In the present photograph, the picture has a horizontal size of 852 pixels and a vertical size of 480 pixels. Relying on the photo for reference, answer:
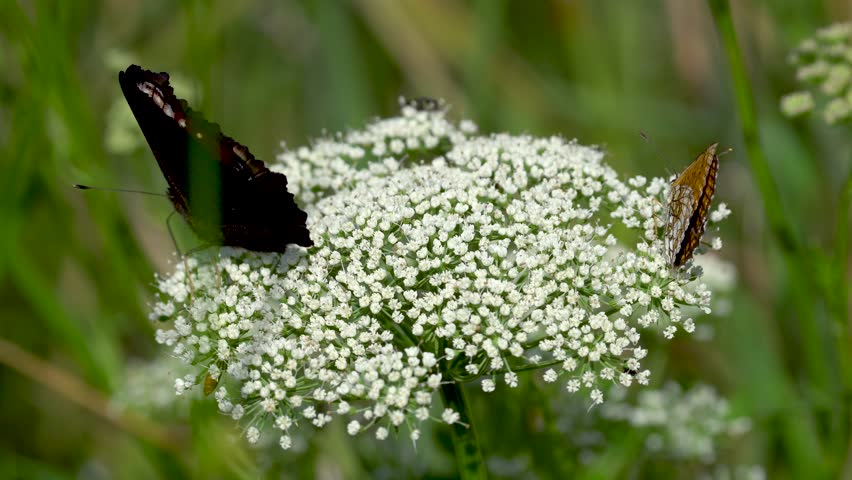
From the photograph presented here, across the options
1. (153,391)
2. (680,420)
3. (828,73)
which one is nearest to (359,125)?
(153,391)

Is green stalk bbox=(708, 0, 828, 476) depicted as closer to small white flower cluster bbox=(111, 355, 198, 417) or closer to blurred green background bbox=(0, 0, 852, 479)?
blurred green background bbox=(0, 0, 852, 479)

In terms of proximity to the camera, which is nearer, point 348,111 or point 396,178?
point 396,178

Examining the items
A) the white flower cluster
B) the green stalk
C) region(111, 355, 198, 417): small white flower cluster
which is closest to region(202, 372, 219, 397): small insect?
the white flower cluster

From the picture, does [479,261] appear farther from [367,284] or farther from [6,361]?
[6,361]

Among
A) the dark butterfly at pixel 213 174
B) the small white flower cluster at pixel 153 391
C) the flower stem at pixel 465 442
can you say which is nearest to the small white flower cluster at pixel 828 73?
the flower stem at pixel 465 442

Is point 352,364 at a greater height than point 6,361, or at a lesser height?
lesser

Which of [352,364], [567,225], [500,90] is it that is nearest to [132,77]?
[352,364]

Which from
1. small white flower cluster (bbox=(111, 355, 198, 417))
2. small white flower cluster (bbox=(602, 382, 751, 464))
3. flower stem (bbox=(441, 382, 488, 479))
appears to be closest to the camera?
flower stem (bbox=(441, 382, 488, 479))

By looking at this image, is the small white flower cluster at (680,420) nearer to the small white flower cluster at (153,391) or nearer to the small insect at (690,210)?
the small insect at (690,210)
